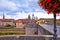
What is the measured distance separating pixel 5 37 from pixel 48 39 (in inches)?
54.6

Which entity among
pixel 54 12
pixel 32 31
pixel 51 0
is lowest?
pixel 32 31

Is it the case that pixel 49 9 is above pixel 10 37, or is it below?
above

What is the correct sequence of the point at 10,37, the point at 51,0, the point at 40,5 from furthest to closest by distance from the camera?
the point at 10,37
the point at 40,5
the point at 51,0

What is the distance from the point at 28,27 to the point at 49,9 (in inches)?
740

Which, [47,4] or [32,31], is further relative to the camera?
[32,31]

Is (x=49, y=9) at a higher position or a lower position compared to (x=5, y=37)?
higher

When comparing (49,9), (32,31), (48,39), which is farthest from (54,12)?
(32,31)

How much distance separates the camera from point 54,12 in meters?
4.57

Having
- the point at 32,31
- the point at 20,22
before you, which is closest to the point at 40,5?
the point at 32,31

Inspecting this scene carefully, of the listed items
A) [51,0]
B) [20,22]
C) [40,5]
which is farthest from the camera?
[20,22]

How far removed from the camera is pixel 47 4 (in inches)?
179

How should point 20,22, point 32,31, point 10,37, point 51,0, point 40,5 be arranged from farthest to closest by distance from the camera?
point 20,22, point 32,31, point 10,37, point 40,5, point 51,0

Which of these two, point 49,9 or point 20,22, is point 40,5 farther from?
point 20,22

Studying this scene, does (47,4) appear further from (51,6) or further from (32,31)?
(32,31)
